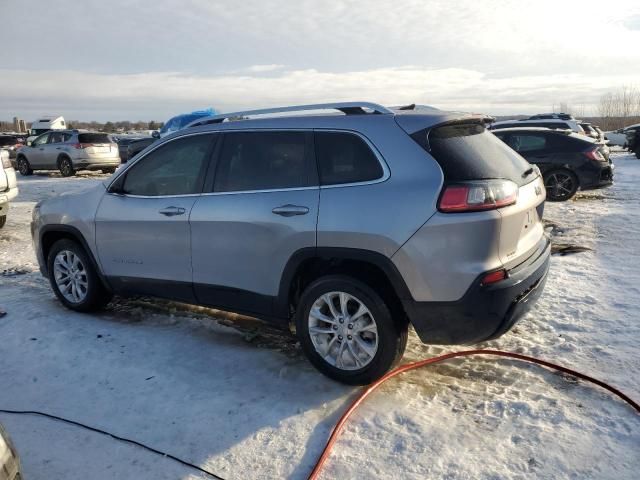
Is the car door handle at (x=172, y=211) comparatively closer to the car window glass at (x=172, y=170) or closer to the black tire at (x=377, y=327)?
the car window glass at (x=172, y=170)

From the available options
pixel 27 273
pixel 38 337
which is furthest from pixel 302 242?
pixel 27 273

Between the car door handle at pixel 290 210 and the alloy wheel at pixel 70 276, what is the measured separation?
2.28m

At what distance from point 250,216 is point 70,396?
1651 mm

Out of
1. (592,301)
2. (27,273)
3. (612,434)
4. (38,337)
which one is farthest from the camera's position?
(27,273)

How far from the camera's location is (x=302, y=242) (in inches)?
137

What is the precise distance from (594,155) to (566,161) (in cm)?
54

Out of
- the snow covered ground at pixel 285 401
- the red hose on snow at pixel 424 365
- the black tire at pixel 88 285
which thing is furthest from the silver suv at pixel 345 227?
the black tire at pixel 88 285

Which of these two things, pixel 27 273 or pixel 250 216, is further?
pixel 27 273

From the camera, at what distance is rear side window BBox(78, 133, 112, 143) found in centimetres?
1767

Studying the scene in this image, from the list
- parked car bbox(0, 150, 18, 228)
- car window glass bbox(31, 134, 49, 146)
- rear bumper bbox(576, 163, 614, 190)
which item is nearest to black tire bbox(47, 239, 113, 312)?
parked car bbox(0, 150, 18, 228)

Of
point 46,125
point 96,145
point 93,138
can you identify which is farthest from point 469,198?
point 46,125

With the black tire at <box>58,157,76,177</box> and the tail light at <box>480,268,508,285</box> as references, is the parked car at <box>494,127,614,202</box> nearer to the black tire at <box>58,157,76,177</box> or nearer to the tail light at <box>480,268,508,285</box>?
the tail light at <box>480,268,508,285</box>

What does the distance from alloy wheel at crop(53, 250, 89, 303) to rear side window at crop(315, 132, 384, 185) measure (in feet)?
8.67

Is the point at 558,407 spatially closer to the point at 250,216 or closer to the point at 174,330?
the point at 250,216
